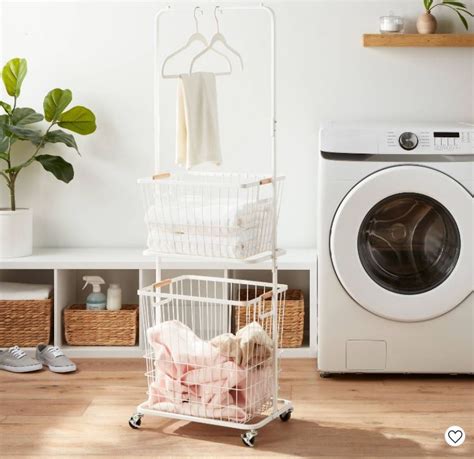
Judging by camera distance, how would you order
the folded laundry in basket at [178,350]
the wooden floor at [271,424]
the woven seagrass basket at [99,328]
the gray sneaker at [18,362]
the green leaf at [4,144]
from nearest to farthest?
the wooden floor at [271,424], the folded laundry in basket at [178,350], the gray sneaker at [18,362], the green leaf at [4,144], the woven seagrass basket at [99,328]

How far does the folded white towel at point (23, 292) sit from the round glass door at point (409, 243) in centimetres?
124

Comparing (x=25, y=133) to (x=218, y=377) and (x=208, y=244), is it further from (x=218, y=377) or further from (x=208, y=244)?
(x=218, y=377)

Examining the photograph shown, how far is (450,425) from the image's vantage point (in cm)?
278

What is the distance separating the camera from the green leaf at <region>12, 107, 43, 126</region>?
3574 mm

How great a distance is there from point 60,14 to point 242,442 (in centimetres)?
198

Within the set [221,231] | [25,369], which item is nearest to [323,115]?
[221,231]

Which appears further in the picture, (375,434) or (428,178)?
(428,178)

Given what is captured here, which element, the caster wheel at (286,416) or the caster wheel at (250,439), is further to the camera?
the caster wheel at (286,416)

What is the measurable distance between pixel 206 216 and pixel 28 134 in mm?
1169

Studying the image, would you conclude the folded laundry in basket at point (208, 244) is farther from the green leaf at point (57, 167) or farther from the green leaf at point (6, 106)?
the green leaf at point (6, 106)

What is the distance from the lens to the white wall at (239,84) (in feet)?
12.2

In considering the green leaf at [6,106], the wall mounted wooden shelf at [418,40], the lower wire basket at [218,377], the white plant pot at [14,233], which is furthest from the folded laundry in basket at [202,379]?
the wall mounted wooden shelf at [418,40]

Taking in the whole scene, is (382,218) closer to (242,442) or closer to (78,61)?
(242,442)

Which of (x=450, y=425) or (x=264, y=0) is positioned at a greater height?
(x=264, y=0)
